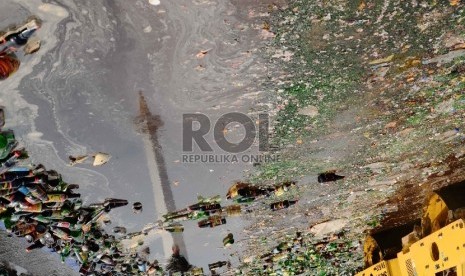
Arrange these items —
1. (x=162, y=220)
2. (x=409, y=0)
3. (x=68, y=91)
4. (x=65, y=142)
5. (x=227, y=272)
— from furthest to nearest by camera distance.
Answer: (x=227, y=272)
(x=162, y=220)
(x=65, y=142)
(x=68, y=91)
(x=409, y=0)

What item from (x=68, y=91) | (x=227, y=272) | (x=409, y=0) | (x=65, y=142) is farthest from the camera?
(x=227, y=272)

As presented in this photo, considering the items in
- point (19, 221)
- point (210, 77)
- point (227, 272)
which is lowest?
point (227, 272)

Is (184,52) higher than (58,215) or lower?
higher

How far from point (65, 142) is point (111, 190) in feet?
1.64

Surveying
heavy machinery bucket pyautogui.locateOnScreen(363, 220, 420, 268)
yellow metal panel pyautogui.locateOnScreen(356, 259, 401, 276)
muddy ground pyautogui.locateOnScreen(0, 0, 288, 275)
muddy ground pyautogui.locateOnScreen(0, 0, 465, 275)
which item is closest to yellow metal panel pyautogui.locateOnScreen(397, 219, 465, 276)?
yellow metal panel pyautogui.locateOnScreen(356, 259, 401, 276)

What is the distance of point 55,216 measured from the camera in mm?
2262

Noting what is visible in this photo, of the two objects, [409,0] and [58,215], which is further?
[58,215]

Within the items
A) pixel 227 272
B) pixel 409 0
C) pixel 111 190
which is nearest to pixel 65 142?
pixel 111 190

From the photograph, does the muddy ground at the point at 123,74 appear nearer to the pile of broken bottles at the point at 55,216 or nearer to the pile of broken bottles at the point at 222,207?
the pile of broken bottles at the point at 55,216

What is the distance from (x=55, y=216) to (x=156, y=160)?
2.30 ft

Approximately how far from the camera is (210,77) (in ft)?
5.27

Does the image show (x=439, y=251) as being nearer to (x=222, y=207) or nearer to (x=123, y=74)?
(x=222, y=207)

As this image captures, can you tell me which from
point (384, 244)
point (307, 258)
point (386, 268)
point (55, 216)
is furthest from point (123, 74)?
point (307, 258)

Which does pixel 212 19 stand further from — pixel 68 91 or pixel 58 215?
pixel 58 215
